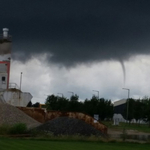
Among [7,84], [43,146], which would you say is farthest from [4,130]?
[7,84]

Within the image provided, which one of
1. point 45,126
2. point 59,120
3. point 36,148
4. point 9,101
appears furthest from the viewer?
point 9,101

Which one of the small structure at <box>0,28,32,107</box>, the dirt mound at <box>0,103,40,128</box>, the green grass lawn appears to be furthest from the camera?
the small structure at <box>0,28,32,107</box>

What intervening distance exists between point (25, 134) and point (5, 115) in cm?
1276

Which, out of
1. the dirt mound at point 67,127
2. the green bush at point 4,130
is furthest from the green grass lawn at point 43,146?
the dirt mound at point 67,127

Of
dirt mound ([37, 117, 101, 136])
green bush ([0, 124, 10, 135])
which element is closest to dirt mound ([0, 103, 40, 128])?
dirt mound ([37, 117, 101, 136])

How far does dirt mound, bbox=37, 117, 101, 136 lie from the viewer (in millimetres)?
42594

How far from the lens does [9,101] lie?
7281cm

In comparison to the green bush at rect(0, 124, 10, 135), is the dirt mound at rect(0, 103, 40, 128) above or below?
above

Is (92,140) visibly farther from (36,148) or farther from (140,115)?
(140,115)

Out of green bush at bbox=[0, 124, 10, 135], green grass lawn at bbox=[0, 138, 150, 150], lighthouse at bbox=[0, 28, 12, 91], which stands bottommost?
green grass lawn at bbox=[0, 138, 150, 150]

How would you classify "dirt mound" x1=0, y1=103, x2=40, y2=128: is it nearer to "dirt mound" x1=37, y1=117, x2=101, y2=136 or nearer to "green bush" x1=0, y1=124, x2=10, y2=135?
"dirt mound" x1=37, y1=117, x2=101, y2=136

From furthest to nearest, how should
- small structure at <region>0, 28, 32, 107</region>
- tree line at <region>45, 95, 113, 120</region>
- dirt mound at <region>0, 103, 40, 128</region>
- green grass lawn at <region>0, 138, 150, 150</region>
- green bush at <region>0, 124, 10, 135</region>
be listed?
tree line at <region>45, 95, 113, 120</region> → small structure at <region>0, 28, 32, 107</region> → dirt mound at <region>0, 103, 40, 128</region> → green bush at <region>0, 124, 10, 135</region> → green grass lawn at <region>0, 138, 150, 150</region>

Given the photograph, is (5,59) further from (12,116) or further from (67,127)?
(67,127)

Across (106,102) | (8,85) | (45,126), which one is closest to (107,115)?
(106,102)
